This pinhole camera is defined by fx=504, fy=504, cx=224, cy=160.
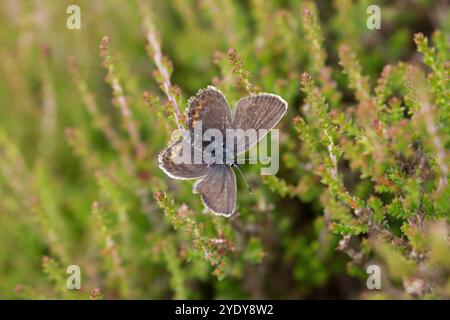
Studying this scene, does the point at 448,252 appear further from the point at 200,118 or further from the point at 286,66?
the point at 286,66

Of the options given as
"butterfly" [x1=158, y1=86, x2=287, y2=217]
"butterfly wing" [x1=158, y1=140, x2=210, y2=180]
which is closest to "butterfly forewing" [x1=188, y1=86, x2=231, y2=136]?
"butterfly" [x1=158, y1=86, x2=287, y2=217]

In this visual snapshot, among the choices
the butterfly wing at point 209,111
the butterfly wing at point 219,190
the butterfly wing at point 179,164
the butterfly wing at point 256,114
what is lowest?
the butterfly wing at point 219,190

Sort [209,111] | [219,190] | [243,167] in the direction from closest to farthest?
[219,190] < [209,111] < [243,167]

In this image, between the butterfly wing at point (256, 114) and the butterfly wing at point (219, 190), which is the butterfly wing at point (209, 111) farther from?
the butterfly wing at point (219, 190)

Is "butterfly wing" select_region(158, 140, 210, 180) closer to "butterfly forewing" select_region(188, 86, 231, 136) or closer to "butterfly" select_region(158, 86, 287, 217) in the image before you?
"butterfly" select_region(158, 86, 287, 217)

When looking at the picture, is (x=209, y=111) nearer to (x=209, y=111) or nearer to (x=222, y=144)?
(x=209, y=111)

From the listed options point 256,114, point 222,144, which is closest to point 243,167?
point 222,144

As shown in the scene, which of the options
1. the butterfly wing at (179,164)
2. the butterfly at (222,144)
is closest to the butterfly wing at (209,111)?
the butterfly at (222,144)
